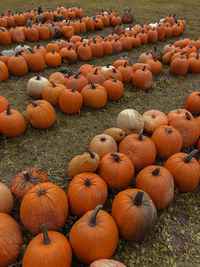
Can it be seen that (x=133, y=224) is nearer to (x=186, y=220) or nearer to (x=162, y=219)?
(x=162, y=219)

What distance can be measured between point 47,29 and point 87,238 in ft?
30.5

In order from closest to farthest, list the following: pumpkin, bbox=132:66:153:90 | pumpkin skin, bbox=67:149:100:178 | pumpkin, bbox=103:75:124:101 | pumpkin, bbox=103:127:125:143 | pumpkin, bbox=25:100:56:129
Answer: pumpkin skin, bbox=67:149:100:178 → pumpkin, bbox=103:127:125:143 → pumpkin, bbox=25:100:56:129 → pumpkin, bbox=103:75:124:101 → pumpkin, bbox=132:66:153:90

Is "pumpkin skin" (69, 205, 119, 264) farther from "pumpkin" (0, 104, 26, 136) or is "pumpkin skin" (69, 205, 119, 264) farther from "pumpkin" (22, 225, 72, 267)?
"pumpkin" (0, 104, 26, 136)

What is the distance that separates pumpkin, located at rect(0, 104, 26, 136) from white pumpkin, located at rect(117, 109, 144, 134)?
201cm

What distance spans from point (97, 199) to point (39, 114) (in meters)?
2.25

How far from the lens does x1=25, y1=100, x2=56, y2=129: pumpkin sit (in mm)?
4505

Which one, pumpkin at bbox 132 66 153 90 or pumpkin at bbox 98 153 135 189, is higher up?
pumpkin at bbox 132 66 153 90

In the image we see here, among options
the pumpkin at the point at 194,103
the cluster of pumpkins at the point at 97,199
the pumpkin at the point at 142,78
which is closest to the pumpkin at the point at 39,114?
the cluster of pumpkins at the point at 97,199

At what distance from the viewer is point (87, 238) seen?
8.34ft

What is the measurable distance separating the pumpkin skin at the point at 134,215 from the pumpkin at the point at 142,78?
4.03m

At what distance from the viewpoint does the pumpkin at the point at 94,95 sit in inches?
206

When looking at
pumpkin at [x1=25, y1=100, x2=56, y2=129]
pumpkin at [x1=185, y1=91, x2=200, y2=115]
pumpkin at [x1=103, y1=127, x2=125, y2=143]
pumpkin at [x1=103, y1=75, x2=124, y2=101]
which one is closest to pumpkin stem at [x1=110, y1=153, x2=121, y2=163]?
pumpkin at [x1=103, y1=127, x2=125, y2=143]

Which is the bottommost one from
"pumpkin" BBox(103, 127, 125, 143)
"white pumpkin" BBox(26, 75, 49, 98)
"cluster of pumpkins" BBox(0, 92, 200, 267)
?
"cluster of pumpkins" BBox(0, 92, 200, 267)

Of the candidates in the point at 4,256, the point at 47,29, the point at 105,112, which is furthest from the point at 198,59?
the point at 4,256
